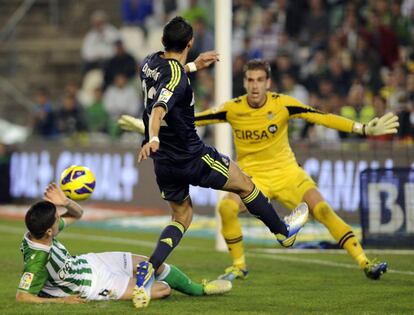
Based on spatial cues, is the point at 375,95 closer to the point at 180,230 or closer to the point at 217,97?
the point at 217,97

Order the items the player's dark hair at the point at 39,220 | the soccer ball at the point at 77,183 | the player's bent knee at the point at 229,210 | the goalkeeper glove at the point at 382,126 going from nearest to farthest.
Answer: the player's dark hair at the point at 39,220 < the soccer ball at the point at 77,183 < the goalkeeper glove at the point at 382,126 < the player's bent knee at the point at 229,210

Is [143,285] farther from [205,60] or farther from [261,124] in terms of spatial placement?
[261,124]

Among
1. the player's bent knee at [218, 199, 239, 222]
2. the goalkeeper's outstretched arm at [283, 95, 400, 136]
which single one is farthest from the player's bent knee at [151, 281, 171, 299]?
the goalkeeper's outstretched arm at [283, 95, 400, 136]

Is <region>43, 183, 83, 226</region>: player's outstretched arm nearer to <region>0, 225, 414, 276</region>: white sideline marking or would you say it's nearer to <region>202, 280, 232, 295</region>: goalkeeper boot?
<region>202, 280, 232, 295</region>: goalkeeper boot

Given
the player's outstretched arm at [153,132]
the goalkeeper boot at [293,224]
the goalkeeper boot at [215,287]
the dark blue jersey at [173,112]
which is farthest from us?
the goalkeeper boot at [293,224]

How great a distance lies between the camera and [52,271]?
8.84 metres

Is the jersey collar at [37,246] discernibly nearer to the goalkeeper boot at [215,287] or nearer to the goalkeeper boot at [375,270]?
the goalkeeper boot at [215,287]

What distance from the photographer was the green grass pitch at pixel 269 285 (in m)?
8.97

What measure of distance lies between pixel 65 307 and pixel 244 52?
41.2 feet

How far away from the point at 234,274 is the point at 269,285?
1.83ft

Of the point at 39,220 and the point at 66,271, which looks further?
the point at 66,271

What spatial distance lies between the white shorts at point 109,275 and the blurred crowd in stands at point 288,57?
8.51m

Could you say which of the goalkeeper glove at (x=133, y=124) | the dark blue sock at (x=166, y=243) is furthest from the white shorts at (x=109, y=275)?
the goalkeeper glove at (x=133, y=124)

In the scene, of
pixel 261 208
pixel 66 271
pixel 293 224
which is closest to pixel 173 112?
pixel 261 208
